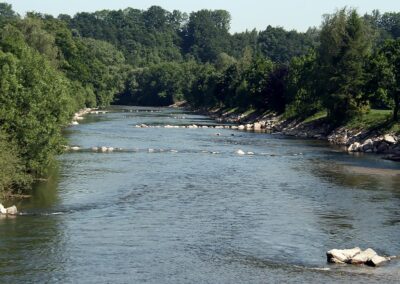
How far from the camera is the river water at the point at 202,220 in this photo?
35656 millimetres

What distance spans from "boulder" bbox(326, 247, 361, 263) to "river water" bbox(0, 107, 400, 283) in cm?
67

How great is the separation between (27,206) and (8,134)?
810 cm

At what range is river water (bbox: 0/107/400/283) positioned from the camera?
35.7 metres

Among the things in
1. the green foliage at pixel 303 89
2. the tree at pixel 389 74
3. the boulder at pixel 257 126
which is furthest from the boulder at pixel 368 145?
the boulder at pixel 257 126

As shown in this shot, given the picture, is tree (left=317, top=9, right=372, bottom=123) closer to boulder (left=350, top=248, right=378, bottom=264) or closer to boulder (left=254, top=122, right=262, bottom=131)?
boulder (left=254, top=122, right=262, bottom=131)

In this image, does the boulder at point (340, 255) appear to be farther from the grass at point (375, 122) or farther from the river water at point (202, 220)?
the grass at point (375, 122)

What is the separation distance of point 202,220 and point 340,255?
11.7 m

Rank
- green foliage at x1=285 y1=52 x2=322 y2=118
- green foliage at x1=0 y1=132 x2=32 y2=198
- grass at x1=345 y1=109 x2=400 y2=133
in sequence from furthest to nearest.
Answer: green foliage at x1=285 y1=52 x2=322 y2=118, grass at x1=345 y1=109 x2=400 y2=133, green foliage at x1=0 y1=132 x2=32 y2=198

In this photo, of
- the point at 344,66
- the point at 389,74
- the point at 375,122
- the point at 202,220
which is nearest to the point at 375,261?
the point at 202,220

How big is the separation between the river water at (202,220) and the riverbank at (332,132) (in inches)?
355

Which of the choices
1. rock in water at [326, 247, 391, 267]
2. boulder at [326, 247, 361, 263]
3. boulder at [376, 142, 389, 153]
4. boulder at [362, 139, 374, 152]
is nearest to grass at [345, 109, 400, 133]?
boulder at [362, 139, 374, 152]

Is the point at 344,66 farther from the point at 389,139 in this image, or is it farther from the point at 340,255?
the point at 340,255

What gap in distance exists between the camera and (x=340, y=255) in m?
37.1

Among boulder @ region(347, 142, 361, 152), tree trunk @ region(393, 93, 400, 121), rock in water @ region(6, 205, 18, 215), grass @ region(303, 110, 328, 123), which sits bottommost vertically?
boulder @ region(347, 142, 361, 152)
